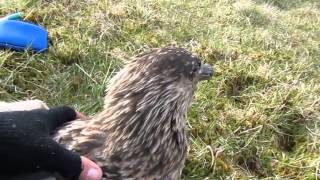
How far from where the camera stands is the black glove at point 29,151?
266cm

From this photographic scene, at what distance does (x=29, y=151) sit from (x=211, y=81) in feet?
8.84

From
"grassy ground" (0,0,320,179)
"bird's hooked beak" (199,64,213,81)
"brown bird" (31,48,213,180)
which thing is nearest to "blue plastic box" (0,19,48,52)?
"grassy ground" (0,0,320,179)

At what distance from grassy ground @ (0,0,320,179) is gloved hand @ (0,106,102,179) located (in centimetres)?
151

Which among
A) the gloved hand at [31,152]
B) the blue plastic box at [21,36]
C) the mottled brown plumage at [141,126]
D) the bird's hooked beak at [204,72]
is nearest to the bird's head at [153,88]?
the mottled brown plumage at [141,126]

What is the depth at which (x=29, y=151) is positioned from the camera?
8.84ft

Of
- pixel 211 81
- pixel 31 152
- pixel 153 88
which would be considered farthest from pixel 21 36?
pixel 31 152

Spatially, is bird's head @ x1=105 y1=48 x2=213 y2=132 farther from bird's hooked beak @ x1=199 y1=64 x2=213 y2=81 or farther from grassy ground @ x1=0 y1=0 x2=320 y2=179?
grassy ground @ x1=0 y1=0 x2=320 y2=179

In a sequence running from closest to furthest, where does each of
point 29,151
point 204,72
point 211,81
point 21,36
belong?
1. point 29,151
2. point 204,72
3. point 21,36
4. point 211,81

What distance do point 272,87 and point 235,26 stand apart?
1872mm

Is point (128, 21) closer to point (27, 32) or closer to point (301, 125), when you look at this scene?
point (27, 32)

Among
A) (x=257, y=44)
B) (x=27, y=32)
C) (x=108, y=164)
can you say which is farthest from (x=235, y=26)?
(x=108, y=164)

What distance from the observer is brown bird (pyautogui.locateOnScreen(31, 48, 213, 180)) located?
328 centimetres

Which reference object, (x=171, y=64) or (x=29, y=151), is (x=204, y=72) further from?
(x=29, y=151)

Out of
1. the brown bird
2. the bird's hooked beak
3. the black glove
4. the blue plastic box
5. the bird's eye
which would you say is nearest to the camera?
the black glove
